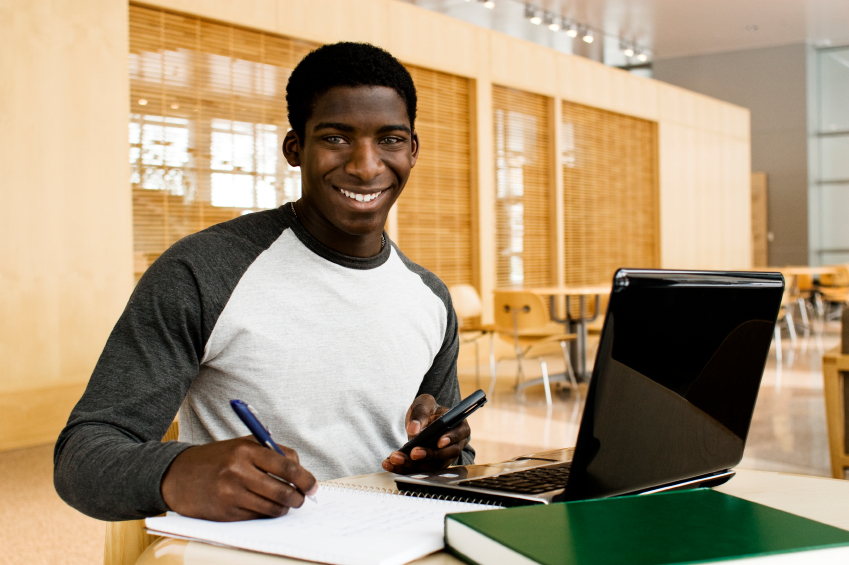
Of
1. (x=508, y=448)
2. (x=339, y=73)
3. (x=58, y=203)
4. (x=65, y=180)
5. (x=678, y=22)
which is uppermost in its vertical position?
(x=678, y=22)

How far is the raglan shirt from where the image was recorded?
923 millimetres

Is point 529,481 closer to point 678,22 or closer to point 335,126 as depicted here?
point 335,126

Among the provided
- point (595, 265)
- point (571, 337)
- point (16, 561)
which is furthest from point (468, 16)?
point (16, 561)

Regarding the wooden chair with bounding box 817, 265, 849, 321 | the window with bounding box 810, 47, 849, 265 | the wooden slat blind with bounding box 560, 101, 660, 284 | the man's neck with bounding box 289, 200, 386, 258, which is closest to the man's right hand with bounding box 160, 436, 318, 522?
the man's neck with bounding box 289, 200, 386, 258

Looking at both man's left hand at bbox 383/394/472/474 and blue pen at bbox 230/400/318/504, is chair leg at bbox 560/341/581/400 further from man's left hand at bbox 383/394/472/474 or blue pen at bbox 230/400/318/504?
blue pen at bbox 230/400/318/504

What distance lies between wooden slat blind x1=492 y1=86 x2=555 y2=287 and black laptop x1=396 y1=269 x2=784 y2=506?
7.09 meters

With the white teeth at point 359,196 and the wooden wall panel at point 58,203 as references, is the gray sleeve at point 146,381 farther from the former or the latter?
the wooden wall panel at point 58,203

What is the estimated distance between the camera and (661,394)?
0.75 metres

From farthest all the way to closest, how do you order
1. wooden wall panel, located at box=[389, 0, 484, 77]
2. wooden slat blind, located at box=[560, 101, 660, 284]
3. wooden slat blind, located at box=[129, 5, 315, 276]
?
wooden slat blind, located at box=[560, 101, 660, 284]
wooden wall panel, located at box=[389, 0, 484, 77]
wooden slat blind, located at box=[129, 5, 315, 276]

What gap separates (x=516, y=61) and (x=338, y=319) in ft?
24.3

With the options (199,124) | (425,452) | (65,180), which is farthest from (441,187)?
(425,452)

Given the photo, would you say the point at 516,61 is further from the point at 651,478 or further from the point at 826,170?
Answer: the point at 826,170

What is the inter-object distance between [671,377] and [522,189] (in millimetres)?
7685

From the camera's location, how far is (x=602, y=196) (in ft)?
31.1
